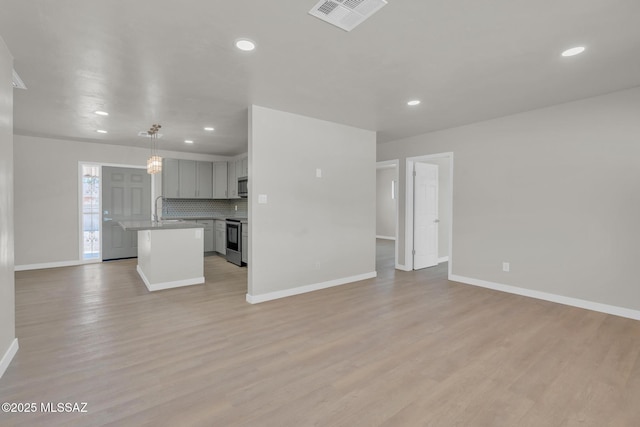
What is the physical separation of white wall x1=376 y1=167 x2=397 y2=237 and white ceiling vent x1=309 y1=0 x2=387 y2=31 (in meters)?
9.12

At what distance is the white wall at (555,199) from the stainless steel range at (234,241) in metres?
4.04

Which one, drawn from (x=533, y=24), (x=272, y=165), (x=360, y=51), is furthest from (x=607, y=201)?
(x=272, y=165)

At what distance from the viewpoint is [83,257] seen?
6422 mm

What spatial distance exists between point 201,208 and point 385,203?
627 centimetres

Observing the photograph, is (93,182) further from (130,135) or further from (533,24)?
(533,24)

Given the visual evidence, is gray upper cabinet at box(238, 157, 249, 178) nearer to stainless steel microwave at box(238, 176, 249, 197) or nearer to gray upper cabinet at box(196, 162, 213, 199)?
stainless steel microwave at box(238, 176, 249, 197)

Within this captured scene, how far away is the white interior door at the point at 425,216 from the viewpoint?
19.4ft

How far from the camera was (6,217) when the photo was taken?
7.94ft

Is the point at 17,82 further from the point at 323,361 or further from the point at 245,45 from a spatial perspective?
the point at 323,361

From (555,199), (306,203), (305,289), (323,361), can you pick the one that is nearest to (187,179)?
(306,203)

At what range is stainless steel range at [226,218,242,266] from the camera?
633 cm

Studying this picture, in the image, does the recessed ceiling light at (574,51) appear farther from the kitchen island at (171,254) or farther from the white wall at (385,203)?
the white wall at (385,203)

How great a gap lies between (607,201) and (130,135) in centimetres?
723

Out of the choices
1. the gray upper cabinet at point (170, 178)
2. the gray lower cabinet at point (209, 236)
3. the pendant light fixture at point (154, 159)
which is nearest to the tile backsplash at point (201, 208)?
the gray lower cabinet at point (209, 236)
